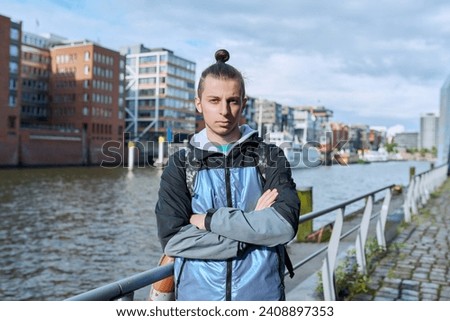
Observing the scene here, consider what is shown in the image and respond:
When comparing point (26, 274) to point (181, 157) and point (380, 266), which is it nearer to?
point (380, 266)

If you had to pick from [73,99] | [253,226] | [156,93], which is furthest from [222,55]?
[156,93]

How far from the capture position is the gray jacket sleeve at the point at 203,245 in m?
1.89

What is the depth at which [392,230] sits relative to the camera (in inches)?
364

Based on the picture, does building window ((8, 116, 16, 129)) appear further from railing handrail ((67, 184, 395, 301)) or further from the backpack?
the backpack

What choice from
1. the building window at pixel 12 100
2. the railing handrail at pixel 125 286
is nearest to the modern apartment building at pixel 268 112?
the building window at pixel 12 100

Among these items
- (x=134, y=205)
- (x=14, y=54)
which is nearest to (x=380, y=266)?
(x=134, y=205)

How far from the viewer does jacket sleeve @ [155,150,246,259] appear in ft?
6.23

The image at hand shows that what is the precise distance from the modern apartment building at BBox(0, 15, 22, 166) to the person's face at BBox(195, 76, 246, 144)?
193ft

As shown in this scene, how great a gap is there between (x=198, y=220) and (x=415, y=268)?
5134 mm

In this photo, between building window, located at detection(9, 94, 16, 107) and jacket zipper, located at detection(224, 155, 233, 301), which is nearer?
jacket zipper, located at detection(224, 155, 233, 301)

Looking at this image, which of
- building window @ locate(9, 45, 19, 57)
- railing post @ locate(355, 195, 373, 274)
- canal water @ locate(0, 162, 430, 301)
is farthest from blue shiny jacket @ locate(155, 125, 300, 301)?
building window @ locate(9, 45, 19, 57)

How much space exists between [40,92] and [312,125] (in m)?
95.9

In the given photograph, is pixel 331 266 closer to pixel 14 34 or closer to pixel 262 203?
pixel 262 203

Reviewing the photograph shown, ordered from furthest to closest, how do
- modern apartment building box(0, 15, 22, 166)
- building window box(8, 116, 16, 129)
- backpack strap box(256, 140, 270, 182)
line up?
building window box(8, 116, 16, 129) < modern apartment building box(0, 15, 22, 166) < backpack strap box(256, 140, 270, 182)
